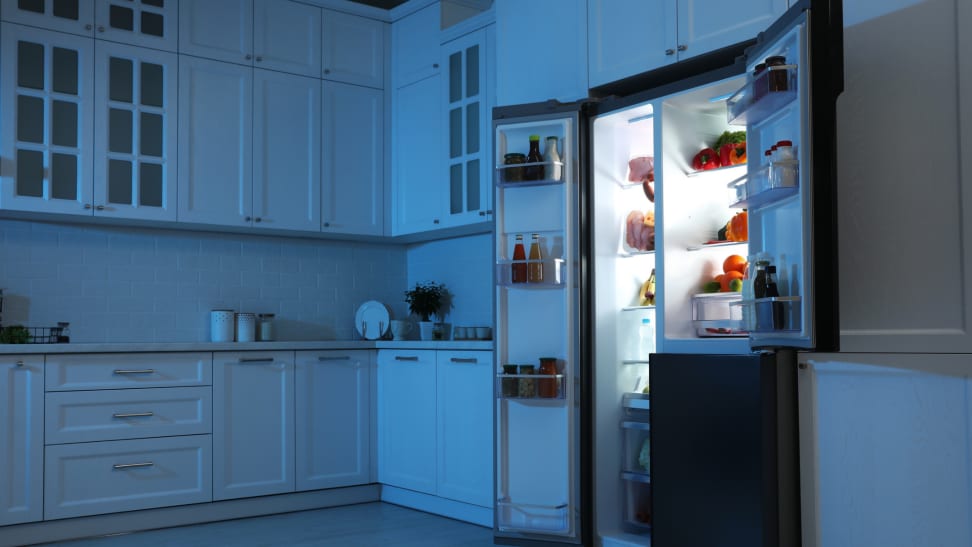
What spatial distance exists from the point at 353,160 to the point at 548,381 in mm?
2206

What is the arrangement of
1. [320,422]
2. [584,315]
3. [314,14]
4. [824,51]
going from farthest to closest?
[314,14]
[320,422]
[584,315]
[824,51]

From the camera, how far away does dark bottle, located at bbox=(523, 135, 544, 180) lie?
3691 millimetres

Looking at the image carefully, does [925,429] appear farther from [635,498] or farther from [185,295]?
[185,295]

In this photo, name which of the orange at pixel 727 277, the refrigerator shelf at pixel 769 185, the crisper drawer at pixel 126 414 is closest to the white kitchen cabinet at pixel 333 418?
the crisper drawer at pixel 126 414

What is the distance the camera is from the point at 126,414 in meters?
4.28

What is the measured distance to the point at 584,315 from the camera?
12.0 feet

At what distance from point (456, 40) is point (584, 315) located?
2033 mm

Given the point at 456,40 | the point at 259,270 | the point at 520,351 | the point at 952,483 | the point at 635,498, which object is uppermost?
the point at 456,40

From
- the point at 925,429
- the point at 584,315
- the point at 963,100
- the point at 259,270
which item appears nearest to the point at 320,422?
the point at 259,270

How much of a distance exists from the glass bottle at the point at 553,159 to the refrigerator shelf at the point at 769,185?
0.95 metres

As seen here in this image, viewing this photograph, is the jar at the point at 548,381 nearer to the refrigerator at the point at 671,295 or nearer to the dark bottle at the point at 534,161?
the refrigerator at the point at 671,295

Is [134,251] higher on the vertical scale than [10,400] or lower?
higher

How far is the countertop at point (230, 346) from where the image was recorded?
4.07 meters

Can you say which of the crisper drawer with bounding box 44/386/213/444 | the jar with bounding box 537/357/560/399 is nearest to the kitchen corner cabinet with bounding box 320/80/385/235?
the crisper drawer with bounding box 44/386/213/444
